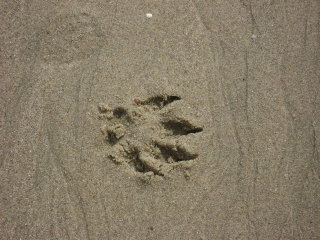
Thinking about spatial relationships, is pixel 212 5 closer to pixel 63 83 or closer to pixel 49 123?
pixel 63 83

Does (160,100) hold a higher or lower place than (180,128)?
higher

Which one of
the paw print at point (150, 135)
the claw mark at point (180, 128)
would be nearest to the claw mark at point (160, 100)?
the paw print at point (150, 135)

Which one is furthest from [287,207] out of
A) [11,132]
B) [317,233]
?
[11,132]

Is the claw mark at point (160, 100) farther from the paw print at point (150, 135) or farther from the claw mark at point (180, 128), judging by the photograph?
the claw mark at point (180, 128)

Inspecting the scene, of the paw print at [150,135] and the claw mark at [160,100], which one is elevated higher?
the claw mark at [160,100]

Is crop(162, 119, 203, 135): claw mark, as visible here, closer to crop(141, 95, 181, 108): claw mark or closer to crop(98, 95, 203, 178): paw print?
crop(98, 95, 203, 178): paw print

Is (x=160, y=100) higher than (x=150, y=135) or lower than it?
higher

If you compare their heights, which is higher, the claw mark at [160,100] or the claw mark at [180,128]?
the claw mark at [160,100]
